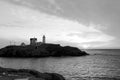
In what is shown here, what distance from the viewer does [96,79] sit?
1486 inches

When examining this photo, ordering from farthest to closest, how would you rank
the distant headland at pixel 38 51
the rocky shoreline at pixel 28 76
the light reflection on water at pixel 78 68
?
the distant headland at pixel 38 51, the light reflection on water at pixel 78 68, the rocky shoreline at pixel 28 76

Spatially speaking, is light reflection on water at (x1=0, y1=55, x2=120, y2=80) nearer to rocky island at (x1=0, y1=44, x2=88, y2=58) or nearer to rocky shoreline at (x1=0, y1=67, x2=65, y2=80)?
rocky shoreline at (x1=0, y1=67, x2=65, y2=80)

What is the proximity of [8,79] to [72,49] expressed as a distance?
145 m

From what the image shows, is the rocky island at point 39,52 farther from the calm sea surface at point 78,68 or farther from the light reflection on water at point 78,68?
the light reflection on water at point 78,68

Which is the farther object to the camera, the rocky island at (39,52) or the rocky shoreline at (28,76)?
the rocky island at (39,52)

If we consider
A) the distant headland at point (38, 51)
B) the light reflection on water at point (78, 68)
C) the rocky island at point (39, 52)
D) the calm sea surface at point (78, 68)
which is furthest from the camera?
the rocky island at point (39, 52)

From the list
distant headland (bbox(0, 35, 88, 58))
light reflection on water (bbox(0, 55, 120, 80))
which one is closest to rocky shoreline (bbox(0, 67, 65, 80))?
light reflection on water (bbox(0, 55, 120, 80))

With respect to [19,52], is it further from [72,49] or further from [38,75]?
[38,75]

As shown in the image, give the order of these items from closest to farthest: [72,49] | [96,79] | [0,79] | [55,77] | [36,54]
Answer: [0,79] → [55,77] → [96,79] → [36,54] → [72,49]

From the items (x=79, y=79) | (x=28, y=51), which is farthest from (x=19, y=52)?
(x=79, y=79)

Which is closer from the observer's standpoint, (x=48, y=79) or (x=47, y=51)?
(x=48, y=79)

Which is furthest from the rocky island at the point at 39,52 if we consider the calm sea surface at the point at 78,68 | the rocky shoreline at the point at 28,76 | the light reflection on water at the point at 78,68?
the rocky shoreline at the point at 28,76

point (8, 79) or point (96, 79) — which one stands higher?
point (8, 79)

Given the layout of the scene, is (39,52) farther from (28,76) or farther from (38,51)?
(28,76)
